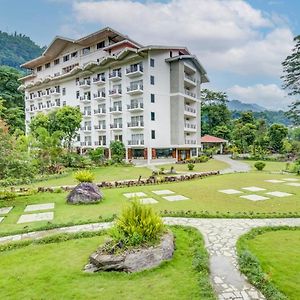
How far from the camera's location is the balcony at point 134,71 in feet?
107

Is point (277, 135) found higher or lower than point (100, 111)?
lower

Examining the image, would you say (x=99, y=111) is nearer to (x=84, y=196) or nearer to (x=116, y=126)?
(x=116, y=126)

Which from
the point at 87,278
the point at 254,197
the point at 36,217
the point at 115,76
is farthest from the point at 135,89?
the point at 87,278

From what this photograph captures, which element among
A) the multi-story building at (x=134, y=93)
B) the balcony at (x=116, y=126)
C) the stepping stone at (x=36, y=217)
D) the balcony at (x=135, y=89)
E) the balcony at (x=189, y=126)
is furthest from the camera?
the balcony at (x=189, y=126)

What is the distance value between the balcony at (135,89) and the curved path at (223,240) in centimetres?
2526

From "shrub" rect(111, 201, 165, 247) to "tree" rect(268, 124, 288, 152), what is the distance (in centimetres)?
4250

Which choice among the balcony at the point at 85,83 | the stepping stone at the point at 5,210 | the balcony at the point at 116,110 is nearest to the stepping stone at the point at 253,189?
the stepping stone at the point at 5,210

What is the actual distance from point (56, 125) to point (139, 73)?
10.9 metres

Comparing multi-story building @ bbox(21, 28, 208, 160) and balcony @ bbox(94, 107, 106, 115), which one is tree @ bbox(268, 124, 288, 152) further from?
balcony @ bbox(94, 107, 106, 115)

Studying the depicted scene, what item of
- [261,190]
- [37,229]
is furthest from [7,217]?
[261,190]

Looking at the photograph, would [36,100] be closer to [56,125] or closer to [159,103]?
[56,125]

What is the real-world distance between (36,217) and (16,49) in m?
119

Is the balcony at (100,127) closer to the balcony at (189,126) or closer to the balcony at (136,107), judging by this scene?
the balcony at (136,107)

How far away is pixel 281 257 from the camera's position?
6.13m
